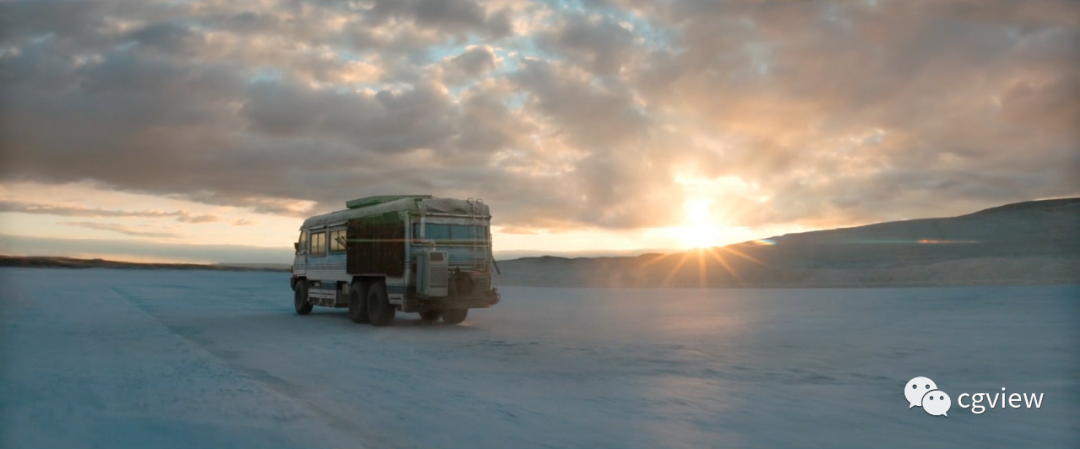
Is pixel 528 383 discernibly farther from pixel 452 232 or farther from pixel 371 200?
pixel 371 200

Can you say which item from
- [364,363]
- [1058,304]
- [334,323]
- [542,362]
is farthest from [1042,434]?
[1058,304]

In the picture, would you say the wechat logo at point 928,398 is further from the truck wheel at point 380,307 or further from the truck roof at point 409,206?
the truck wheel at point 380,307

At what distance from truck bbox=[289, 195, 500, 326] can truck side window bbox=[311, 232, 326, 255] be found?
1.74 m

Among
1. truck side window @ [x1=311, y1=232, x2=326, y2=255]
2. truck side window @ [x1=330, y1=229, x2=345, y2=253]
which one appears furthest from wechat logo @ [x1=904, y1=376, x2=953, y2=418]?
truck side window @ [x1=311, y1=232, x2=326, y2=255]

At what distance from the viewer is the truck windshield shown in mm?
19859

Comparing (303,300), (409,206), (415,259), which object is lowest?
(303,300)

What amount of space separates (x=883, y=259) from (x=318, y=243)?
6414 cm

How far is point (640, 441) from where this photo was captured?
276 inches

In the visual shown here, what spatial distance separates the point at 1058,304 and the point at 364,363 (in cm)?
2513

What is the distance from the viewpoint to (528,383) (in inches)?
418

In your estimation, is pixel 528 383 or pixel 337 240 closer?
pixel 528 383

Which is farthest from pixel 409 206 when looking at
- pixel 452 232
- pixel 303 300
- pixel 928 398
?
pixel 928 398

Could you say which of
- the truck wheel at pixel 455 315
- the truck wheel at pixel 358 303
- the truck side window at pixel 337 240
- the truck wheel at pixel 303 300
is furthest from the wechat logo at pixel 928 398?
the truck wheel at pixel 303 300

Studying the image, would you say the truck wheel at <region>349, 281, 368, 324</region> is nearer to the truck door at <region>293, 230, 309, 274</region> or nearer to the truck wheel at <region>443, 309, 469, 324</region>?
the truck wheel at <region>443, 309, 469, 324</region>
